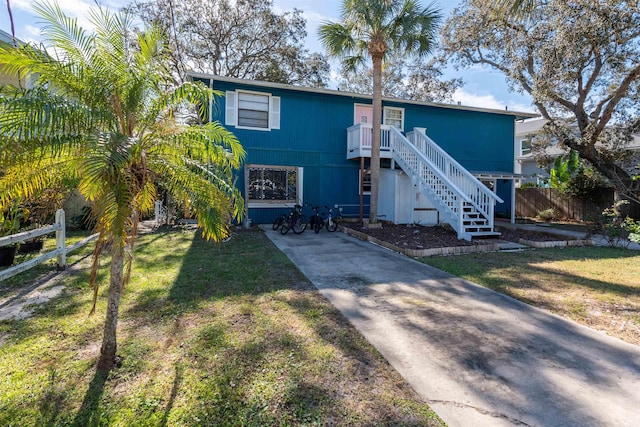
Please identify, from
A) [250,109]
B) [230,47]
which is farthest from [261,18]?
[250,109]

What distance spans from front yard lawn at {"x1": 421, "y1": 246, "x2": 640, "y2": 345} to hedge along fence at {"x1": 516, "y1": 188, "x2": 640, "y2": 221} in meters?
7.17

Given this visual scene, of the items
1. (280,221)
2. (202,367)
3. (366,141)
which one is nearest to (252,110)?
(366,141)

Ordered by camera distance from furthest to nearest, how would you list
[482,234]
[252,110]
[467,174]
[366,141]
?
[252,110] → [366,141] → [467,174] → [482,234]

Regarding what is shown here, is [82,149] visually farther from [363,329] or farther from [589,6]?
[589,6]

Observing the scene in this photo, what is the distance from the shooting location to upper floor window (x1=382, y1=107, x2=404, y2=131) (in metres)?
13.8

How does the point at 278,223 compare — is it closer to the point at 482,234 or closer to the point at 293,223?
the point at 293,223

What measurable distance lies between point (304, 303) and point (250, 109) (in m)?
9.47

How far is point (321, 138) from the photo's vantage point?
42.7 feet

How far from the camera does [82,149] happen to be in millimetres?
2387

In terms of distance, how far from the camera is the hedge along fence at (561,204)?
A: 46.4 feet

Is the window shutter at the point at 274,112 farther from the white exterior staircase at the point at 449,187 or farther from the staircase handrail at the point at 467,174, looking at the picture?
the staircase handrail at the point at 467,174

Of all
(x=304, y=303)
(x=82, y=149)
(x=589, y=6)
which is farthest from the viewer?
(x=589, y=6)

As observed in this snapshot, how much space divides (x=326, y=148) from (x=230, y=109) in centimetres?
370

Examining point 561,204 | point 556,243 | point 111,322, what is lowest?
point 111,322
